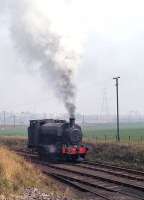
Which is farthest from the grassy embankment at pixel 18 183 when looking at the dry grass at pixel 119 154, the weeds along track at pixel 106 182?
the dry grass at pixel 119 154

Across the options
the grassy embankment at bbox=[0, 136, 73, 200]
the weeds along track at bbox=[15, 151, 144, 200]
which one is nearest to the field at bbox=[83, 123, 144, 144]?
the weeds along track at bbox=[15, 151, 144, 200]

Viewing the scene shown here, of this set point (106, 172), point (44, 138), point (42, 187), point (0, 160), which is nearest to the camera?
point (42, 187)

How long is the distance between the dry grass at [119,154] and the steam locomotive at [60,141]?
2.66 m

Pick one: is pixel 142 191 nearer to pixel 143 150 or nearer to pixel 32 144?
pixel 143 150

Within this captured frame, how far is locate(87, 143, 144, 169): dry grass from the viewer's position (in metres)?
29.6

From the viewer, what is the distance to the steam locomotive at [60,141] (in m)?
30.8

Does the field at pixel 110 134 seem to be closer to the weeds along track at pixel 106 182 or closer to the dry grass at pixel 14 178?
the weeds along track at pixel 106 182

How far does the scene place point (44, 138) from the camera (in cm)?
3303

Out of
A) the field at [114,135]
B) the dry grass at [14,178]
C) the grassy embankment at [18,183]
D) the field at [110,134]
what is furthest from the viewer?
the field at [114,135]

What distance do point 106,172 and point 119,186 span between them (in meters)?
4.90

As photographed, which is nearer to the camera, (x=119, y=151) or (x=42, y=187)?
(x=42, y=187)

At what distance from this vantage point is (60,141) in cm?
3161

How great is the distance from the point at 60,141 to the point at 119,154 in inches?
187

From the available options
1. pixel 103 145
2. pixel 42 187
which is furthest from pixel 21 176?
pixel 103 145
